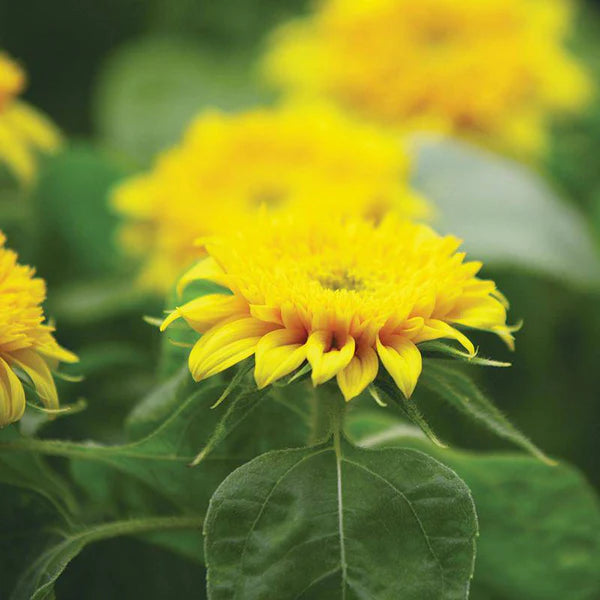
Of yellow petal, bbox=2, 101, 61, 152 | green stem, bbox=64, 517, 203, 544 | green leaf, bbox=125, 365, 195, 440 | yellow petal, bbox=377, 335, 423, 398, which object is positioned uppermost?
yellow petal, bbox=377, 335, 423, 398

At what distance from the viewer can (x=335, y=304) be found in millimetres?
401

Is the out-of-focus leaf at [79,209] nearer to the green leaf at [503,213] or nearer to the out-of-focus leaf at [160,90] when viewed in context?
the out-of-focus leaf at [160,90]

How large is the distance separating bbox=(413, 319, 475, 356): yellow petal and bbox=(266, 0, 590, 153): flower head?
1.95 feet

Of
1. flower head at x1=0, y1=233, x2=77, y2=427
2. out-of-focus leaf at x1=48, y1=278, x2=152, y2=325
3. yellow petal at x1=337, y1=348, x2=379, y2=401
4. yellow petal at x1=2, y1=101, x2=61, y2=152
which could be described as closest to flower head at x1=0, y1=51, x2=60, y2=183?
yellow petal at x1=2, y1=101, x2=61, y2=152

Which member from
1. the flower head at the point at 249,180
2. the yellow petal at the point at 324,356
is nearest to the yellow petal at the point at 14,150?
the flower head at the point at 249,180

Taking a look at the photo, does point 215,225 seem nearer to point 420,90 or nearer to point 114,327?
point 114,327

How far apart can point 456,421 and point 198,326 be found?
39cm

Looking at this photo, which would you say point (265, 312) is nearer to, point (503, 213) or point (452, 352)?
point (452, 352)

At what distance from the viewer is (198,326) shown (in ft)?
1.38

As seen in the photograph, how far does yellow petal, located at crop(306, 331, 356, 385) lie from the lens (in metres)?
0.38

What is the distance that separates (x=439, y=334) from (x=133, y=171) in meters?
0.59

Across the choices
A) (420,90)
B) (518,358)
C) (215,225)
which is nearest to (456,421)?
(518,358)

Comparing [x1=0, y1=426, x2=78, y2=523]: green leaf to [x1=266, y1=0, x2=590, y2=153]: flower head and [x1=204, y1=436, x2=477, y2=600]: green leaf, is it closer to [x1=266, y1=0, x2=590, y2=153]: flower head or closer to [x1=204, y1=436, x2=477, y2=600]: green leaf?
[x1=204, y1=436, x2=477, y2=600]: green leaf

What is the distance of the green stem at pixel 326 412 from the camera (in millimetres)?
415
